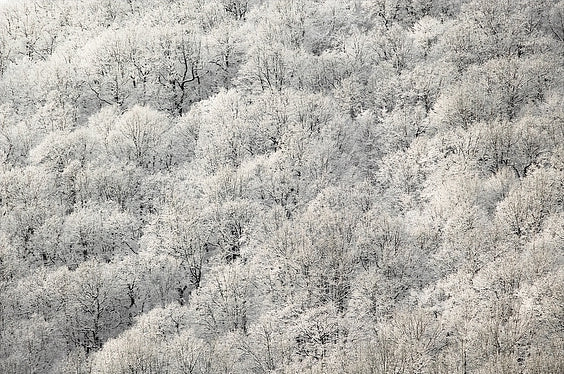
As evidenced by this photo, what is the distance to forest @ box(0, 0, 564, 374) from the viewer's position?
5456 cm

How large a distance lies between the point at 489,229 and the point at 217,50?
68.9m

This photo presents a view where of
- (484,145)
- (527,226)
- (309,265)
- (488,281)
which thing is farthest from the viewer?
(484,145)

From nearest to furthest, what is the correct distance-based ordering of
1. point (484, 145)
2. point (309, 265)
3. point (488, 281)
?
point (488, 281) < point (309, 265) < point (484, 145)

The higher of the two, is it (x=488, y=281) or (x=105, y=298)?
(x=488, y=281)

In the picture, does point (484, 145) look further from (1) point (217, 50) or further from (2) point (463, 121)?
(1) point (217, 50)

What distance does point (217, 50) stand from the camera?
11250cm

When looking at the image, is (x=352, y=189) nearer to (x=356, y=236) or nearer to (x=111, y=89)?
(x=356, y=236)

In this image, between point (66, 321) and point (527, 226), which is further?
point (66, 321)

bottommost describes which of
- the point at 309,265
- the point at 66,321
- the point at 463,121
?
the point at 66,321

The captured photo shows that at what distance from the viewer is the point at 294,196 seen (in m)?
77.4

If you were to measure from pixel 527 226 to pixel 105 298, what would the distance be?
45.0 metres

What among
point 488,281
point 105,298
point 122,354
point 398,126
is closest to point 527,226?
point 488,281

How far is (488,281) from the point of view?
53781 mm

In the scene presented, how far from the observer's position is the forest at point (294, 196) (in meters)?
54.6
